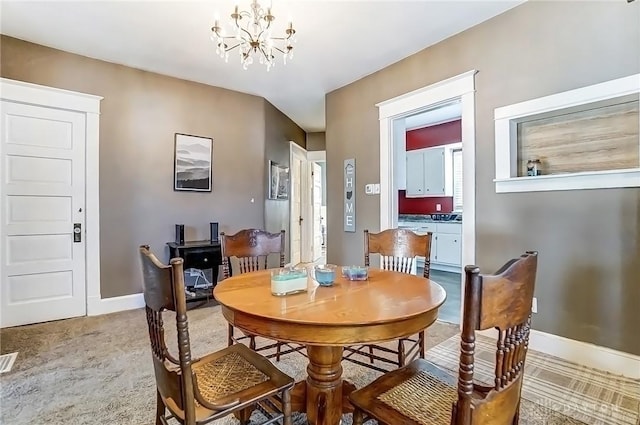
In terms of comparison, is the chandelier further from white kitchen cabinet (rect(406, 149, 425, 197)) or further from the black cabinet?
white kitchen cabinet (rect(406, 149, 425, 197))

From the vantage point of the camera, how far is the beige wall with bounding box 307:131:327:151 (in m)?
6.90

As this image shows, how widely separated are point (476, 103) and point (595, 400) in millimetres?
2236

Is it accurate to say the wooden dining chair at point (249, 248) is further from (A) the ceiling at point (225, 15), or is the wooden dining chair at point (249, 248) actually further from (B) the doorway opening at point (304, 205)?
(B) the doorway opening at point (304, 205)

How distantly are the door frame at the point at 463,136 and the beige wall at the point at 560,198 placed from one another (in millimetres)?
63

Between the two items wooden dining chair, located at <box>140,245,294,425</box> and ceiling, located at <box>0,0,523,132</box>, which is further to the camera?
ceiling, located at <box>0,0,523,132</box>

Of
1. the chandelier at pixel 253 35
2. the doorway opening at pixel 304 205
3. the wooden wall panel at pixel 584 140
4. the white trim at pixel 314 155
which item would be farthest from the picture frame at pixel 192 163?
the wooden wall panel at pixel 584 140

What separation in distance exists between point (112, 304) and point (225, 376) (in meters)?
2.90

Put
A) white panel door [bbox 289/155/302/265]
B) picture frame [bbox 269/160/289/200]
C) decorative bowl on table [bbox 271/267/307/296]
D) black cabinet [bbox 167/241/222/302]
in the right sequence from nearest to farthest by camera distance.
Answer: decorative bowl on table [bbox 271/267/307/296] → black cabinet [bbox 167/241/222/302] → picture frame [bbox 269/160/289/200] → white panel door [bbox 289/155/302/265]

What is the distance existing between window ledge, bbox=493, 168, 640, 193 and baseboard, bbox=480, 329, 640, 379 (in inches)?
42.1

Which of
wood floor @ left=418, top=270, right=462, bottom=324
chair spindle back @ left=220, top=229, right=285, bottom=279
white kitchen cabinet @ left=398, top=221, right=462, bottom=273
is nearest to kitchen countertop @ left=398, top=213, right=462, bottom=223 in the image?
white kitchen cabinet @ left=398, top=221, right=462, bottom=273

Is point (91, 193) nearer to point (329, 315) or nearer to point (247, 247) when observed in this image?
point (247, 247)

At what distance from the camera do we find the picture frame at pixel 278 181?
506cm

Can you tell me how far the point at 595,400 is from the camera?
1.86 metres

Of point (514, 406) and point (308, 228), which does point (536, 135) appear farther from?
point (308, 228)
